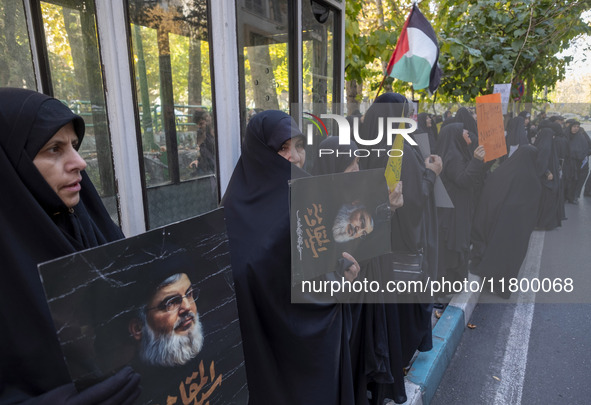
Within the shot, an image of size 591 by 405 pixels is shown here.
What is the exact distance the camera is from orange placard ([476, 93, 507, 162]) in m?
3.09

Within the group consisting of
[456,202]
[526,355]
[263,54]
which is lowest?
[526,355]

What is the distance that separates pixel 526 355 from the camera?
3.22m

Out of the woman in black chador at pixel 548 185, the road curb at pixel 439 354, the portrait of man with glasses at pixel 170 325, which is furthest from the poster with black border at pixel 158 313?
the woman in black chador at pixel 548 185

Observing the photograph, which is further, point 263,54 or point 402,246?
point 263,54

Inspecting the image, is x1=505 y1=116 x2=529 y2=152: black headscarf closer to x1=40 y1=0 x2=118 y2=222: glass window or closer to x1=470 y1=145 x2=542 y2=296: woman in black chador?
x1=470 y1=145 x2=542 y2=296: woman in black chador

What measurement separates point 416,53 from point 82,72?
7.36 feet

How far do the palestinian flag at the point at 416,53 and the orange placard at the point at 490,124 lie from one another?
19.2 inches

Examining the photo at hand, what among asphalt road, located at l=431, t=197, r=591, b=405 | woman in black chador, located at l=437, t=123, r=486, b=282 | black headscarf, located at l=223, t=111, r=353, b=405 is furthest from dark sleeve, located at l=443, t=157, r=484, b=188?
black headscarf, located at l=223, t=111, r=353, b=405

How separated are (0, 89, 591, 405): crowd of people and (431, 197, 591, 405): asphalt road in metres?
0.55

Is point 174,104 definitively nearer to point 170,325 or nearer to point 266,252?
point 266,252

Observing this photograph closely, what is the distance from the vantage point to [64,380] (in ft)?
3.27

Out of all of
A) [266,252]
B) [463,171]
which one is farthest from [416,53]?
[266,252]

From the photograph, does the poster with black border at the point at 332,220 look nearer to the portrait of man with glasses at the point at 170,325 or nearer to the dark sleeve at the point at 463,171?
the portrait of man with glasses at the point at 170,325

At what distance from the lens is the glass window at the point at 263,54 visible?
263 centimetres
